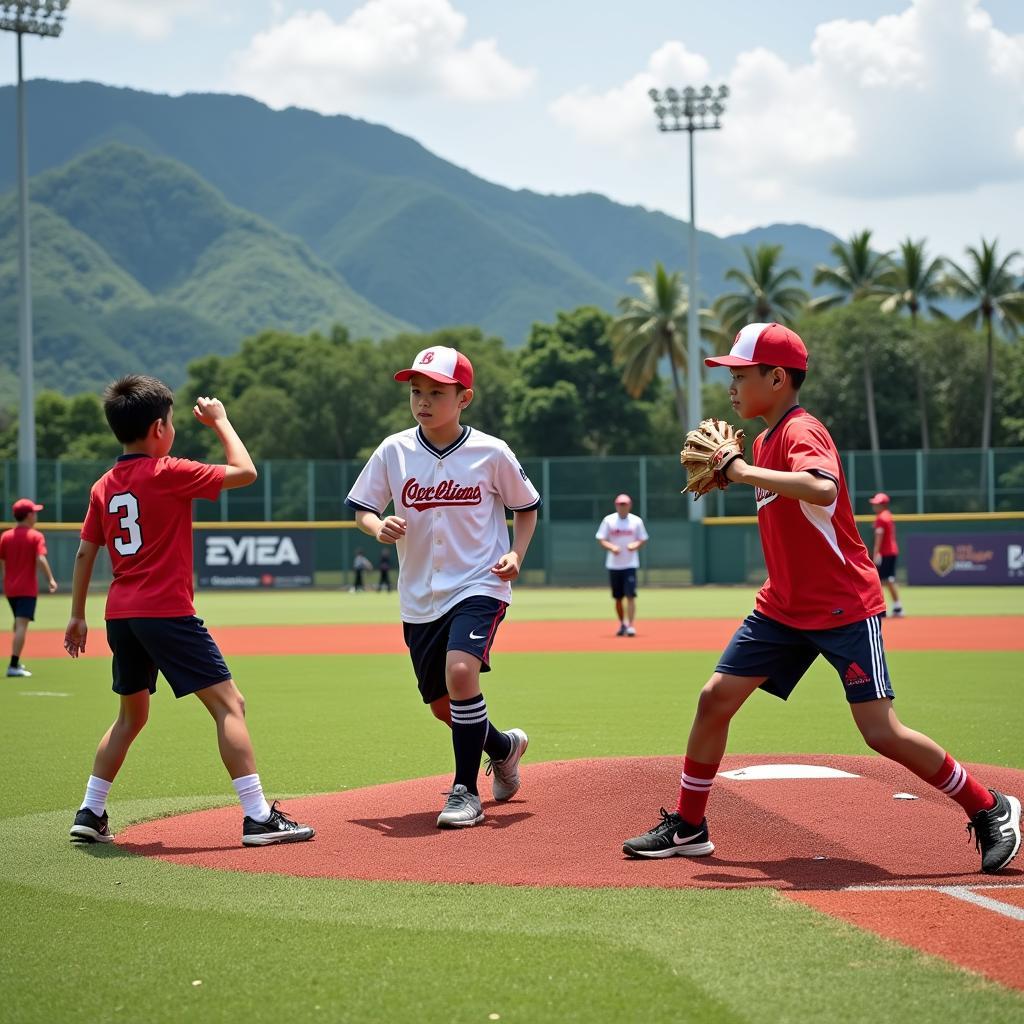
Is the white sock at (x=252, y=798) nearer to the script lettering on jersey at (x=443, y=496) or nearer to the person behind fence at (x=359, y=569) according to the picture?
the script lettering on jersey at (x=443, y=496)

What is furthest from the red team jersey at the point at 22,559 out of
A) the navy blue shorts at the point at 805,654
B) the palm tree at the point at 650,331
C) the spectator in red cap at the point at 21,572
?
the palm tree at the point at 650,331

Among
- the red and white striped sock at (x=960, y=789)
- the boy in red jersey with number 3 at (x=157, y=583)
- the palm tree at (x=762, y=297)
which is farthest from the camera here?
the palm tree at (x=762, y=297)

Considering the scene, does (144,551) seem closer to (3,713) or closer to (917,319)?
(3,713)

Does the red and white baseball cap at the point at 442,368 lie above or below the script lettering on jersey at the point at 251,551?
above

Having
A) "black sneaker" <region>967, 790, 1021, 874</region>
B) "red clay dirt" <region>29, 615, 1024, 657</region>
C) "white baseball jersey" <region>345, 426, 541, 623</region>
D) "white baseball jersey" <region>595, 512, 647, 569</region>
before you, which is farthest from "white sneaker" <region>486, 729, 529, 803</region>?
"white baseball jersey" <region>595, 512, 647, 569</region>

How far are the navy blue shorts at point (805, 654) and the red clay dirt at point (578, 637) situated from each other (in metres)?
13.2

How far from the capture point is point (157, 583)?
6.36m

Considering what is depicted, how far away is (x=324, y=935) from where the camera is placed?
4703mm

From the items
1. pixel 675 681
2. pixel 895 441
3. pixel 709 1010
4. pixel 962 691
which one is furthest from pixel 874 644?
pixel 895 441

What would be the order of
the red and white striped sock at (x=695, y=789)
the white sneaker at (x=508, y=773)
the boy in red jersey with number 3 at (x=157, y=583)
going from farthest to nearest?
the white sneaker at (x=508, y=773)
the boy in red jersey with number 3 at (x=157, y=583)
the red and white striped sock at (x=695, y=789)

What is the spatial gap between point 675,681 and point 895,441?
52588 mm

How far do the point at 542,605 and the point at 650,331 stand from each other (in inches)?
1482

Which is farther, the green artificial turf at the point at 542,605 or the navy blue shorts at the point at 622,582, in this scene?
the green artificial turf at the point at 542,605

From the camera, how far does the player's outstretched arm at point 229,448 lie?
6.31m
